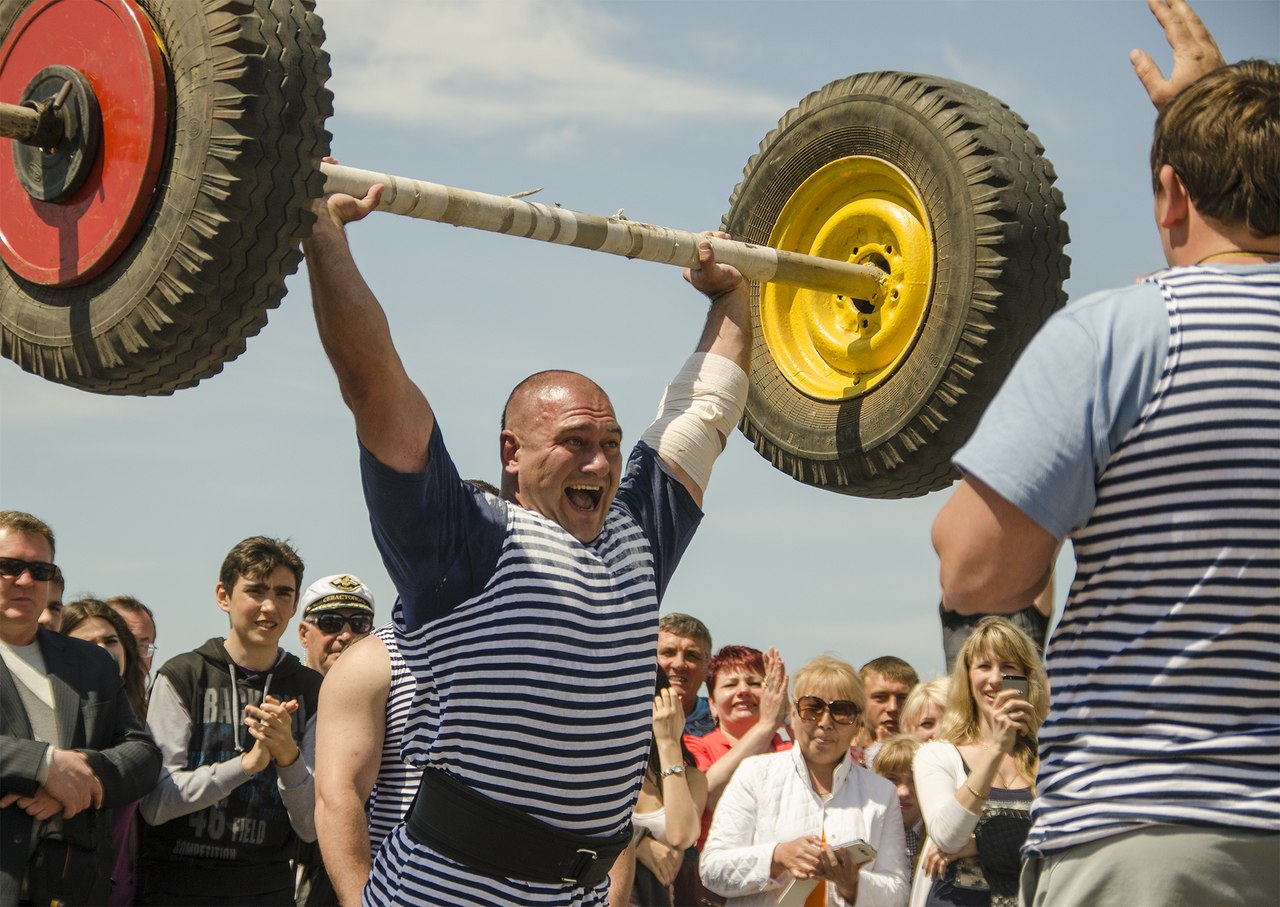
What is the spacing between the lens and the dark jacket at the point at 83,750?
506 centimetres

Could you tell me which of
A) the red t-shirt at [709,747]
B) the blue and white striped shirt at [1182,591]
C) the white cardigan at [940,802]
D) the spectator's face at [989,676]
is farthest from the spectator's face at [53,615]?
the blue and white striped shirt at [1182,591]

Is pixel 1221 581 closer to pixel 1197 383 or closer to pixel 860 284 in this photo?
pixel 1197 383

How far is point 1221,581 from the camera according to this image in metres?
2.26

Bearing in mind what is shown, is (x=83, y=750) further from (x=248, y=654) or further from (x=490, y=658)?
(x=490, y=658)

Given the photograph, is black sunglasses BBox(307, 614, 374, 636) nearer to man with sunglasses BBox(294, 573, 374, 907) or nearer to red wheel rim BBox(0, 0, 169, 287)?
man with sunglasses BBox(294, 573, 374, 907)

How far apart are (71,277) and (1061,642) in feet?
9.23

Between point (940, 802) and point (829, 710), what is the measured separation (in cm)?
72

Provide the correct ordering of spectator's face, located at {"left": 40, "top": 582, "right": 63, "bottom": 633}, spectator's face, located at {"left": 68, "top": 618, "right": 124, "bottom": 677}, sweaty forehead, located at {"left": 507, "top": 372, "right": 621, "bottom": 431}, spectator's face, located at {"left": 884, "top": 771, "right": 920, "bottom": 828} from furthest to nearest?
spectator's face, located at {"left": 884, "top": 771, "right": 920, "bottom": 828}
spectator's face, located at {"left": 68, "top": 618, "right": 124, "bottom": 677}
spectator's face, located at {"left": 40, "top": 582, "right": 63, "bottom": 633}
sweaty forehead, located at {"left": 507, "top": 372, "right": 621, "bottom": 431}

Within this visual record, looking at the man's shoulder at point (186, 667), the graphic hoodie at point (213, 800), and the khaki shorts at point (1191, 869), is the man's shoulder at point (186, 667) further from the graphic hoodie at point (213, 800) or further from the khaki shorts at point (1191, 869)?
the khaki shorts at point (1191, 869)

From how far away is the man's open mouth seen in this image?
12.5 feet

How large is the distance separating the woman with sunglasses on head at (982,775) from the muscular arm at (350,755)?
218cm

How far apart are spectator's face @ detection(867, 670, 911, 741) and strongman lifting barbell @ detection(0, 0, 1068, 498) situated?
2425mm

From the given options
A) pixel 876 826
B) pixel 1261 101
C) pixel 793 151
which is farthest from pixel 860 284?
pixel 1261 101

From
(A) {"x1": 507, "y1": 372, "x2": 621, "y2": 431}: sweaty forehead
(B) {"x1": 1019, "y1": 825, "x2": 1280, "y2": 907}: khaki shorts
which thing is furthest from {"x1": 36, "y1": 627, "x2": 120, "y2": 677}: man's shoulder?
(B) {"x1": 1019, "y1": 825, "x2": 1280, "y2": 907}: khaki shorts
